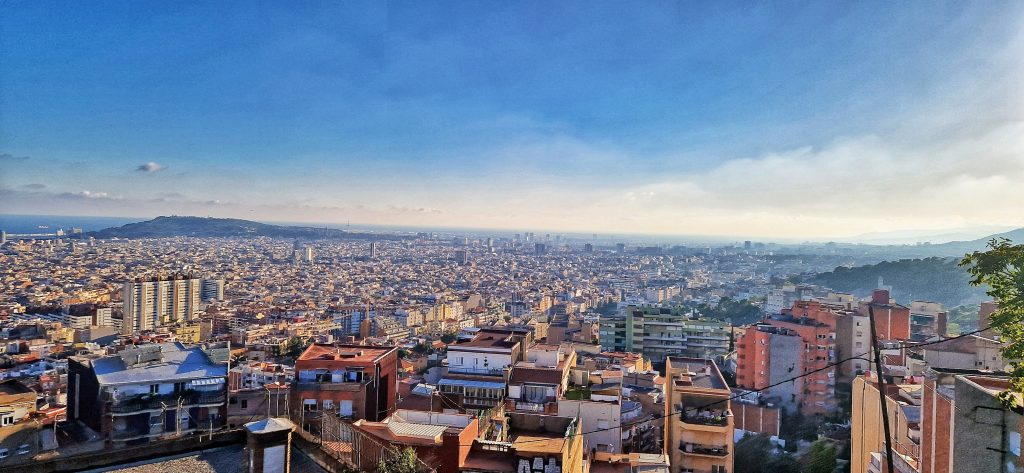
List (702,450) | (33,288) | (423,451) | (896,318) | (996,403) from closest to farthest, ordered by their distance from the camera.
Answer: (996,403)
(423,451)
(702,450)
(896,318)
(33,288)

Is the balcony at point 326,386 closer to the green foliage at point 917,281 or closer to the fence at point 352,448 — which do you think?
the fence at point 352,448

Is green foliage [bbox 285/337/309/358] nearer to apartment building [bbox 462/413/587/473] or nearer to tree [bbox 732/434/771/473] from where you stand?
tree [bbox 732/434/771/473]

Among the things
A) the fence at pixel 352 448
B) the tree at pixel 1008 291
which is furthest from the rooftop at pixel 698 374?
the fence at pixel 352 448

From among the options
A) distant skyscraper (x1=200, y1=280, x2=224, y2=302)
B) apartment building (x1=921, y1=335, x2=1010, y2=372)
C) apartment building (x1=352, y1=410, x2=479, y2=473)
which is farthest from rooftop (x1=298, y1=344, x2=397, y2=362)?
distant skyscraper (x1=200, y1=280, x2=224, y2=302)

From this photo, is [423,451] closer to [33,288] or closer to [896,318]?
[896,318]

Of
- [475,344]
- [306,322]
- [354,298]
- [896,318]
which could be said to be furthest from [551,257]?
[475,344]

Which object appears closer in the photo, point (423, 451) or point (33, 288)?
point (423, 451)

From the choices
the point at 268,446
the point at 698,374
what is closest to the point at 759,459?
the point at 698,374
